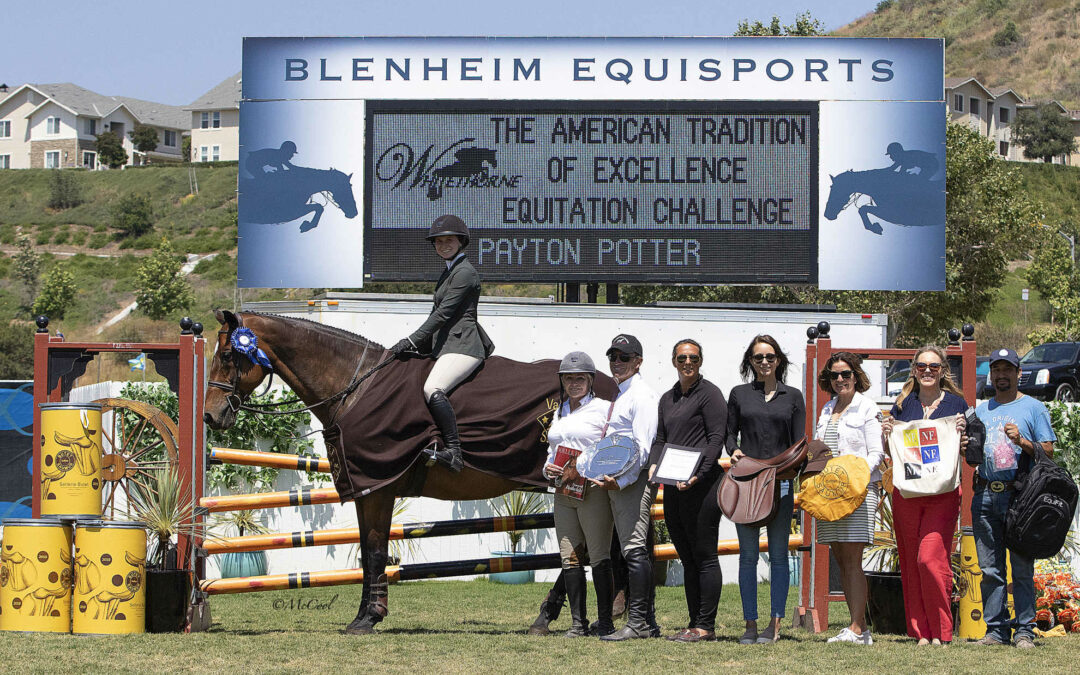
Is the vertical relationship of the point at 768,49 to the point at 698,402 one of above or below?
above

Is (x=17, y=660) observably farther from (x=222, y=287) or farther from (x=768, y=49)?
(x=222, y=287)

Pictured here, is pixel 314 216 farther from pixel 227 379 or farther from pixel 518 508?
pixel 227 379

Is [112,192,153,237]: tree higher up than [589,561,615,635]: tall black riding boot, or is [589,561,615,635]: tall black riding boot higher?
[112,192,153,237]: tree

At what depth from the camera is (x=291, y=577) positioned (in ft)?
27.6

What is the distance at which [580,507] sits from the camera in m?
7.68

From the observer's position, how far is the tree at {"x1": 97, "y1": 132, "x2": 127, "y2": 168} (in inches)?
3359

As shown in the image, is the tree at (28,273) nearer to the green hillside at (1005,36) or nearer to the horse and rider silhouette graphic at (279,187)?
the horse and rider silhouette graphic at (279,187)

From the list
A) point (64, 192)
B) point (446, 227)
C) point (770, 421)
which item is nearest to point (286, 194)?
point (446, 227)

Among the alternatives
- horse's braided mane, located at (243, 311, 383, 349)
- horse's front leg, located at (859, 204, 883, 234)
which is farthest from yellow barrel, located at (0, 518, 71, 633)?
horse's front leg, located at (859, 204, 883, 234)

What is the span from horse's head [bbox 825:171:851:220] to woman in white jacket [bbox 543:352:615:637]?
21.4ft

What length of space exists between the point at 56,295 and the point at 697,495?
49185 millimetres

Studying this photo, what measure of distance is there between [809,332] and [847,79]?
6024 millimetres

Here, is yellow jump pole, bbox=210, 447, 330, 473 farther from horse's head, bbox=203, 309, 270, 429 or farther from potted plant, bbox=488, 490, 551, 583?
potted plant, bbox=488, 490, 551, 583

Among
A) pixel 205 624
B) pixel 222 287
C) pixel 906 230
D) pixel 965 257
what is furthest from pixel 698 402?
pixel 222 287
